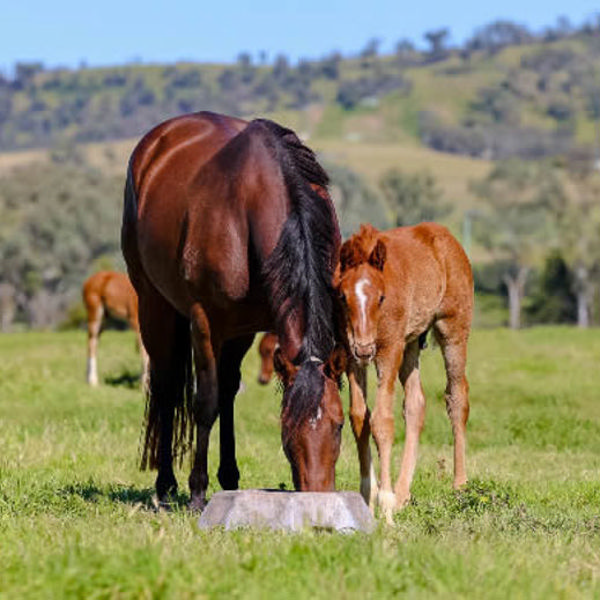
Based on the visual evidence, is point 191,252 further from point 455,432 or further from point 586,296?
point 586,296

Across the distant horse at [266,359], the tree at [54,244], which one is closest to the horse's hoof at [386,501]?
the distant horse at [266,359]

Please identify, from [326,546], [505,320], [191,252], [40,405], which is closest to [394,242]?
[191,252]

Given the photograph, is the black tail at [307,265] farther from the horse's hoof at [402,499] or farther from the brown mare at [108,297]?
the brown mare at [108,297]

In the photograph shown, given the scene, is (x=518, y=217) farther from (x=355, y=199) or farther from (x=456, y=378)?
(x=456, y=378)

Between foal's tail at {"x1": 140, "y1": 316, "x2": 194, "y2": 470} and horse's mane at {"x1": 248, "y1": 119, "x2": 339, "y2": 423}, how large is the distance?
2.36m

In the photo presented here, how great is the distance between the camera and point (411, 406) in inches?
352

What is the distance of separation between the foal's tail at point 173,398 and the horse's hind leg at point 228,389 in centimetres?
49

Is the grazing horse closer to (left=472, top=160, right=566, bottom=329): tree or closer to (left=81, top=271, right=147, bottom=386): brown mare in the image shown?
(left=81, top=271, right=147, bottom=386): brown mare

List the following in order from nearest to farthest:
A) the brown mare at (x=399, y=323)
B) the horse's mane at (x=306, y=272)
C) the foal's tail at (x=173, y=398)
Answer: the horse's mane at (x=306, y=272)
the brown mare at (x=399, y=323)
the foal's tail at (x=173, y=398)

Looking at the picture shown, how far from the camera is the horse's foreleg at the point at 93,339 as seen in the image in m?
20.7

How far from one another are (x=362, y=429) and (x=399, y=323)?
71 cm

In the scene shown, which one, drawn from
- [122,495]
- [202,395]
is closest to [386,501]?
[202,395]

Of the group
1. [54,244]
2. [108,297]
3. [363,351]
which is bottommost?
[54,244]

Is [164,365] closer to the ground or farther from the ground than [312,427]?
closer to the ground
